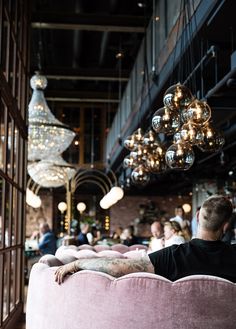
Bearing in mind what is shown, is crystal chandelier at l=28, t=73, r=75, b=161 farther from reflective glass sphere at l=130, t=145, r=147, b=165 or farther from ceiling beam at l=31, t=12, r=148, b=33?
reflective glass sphere at l=130, t=145, r=147, b=165

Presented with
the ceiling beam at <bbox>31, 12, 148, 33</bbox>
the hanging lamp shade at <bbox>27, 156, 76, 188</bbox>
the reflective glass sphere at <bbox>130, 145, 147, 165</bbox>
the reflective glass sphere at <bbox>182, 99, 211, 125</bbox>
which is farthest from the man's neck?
the hanging lamp shade at <bbox>27, 156, 76, 188</bbox>

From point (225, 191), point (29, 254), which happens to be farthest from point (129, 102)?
point (225, 191)

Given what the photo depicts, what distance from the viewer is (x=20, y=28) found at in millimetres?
6348

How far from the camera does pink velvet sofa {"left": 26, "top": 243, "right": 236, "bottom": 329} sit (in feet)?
8.69

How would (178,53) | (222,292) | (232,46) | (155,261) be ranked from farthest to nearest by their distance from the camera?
(178,53)
(232,46)
(155,261)
(222,292)

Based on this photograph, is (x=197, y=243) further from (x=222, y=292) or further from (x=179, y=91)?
(x=179, y=91)

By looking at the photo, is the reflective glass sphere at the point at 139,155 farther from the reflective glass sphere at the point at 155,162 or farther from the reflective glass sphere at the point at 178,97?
the reflective glass sphere at the point at 178,97

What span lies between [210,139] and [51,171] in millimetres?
6032

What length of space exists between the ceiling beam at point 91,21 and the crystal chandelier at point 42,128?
119 centimetres

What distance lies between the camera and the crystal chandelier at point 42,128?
8.98 metres

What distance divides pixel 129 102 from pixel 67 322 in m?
9.63

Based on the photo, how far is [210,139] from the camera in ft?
17.0

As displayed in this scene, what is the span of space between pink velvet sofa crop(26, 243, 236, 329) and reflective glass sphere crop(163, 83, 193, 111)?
2.31 meters

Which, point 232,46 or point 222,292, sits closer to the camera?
point 222,292
